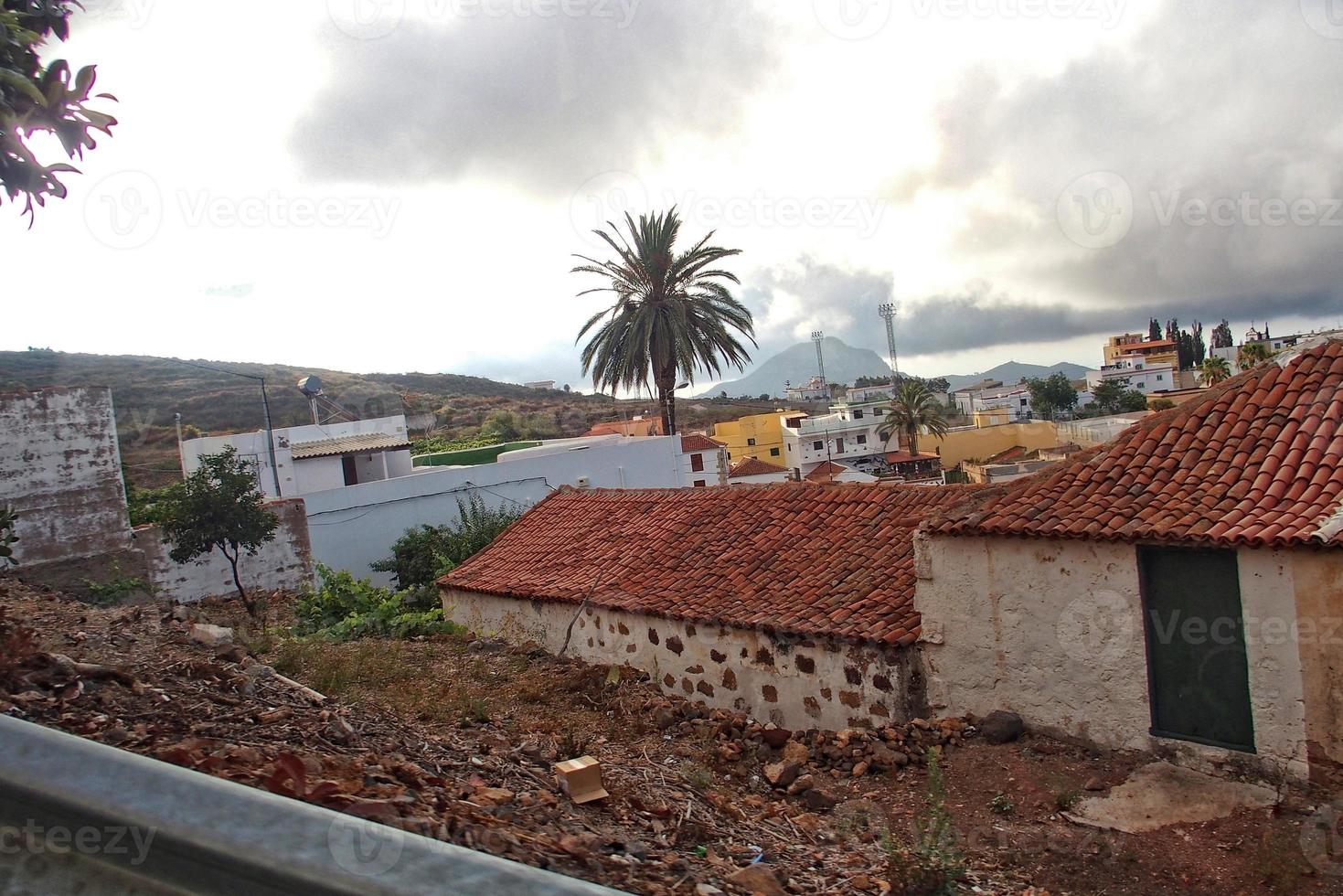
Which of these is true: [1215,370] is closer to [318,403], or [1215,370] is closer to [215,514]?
[215,514]

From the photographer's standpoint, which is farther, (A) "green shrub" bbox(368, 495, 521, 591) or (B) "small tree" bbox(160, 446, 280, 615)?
(A) "green shrub" bbox(368, 495, 521, 591)

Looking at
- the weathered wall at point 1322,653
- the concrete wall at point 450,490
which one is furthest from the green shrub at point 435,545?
the weathered wall at point 1322,653

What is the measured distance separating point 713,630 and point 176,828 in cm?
993

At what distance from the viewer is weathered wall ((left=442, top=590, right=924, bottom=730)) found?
945 cm

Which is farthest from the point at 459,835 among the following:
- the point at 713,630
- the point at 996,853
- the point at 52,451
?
the point at 52,451

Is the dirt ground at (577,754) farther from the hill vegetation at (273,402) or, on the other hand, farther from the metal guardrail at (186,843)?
the hill vegetation at (273,402)

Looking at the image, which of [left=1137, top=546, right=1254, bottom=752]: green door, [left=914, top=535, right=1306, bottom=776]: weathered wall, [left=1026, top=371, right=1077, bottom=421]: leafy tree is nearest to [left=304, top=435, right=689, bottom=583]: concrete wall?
[left=914, top=535, right=1306, bottom=776]: weathered wall

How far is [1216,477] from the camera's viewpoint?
833 centimetres

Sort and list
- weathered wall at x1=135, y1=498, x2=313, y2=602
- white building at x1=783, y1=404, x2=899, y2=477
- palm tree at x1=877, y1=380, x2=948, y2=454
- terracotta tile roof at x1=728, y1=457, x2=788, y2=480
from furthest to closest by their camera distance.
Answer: white building at x1=783, y1=404, x2=899, y2=477 → palm tree at x1=877, y1=380, x2=948, y2=454 → terracotta tile roof at x1=728, y1=457, x2=788, y2=480 → weathered wall at x1=135, y1=498, x2=313, y2=602

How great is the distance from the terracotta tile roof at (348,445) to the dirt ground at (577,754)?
67.0 feet

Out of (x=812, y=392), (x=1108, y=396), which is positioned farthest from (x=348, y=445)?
(x=812, y=392)

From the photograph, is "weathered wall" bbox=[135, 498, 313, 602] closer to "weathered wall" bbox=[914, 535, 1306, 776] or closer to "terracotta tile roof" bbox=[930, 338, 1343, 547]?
"weathered wall" bbox=[914, 535, 1306, 776]

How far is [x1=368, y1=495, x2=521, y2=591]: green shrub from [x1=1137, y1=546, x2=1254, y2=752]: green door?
55.8 feet

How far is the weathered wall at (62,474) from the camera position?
54.4ft
